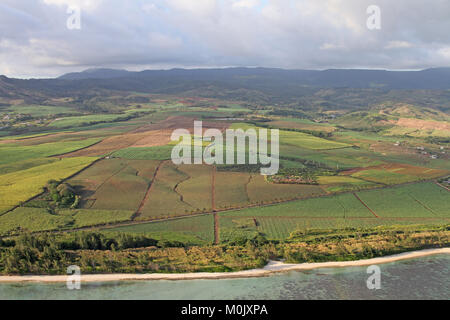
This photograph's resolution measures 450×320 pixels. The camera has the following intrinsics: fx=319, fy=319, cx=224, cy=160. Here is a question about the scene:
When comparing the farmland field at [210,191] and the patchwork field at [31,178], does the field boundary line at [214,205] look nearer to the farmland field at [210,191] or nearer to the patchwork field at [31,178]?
the farmland field at [210,191]

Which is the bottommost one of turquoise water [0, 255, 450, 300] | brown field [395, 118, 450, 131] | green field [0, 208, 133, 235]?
turquoise water [0, 255, 450, 300]

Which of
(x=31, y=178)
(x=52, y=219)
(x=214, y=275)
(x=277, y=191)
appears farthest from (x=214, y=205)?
(x=31, y=178)

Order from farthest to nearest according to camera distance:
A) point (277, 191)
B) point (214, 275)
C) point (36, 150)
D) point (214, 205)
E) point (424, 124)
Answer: point (424, 124) → point (36, 150) → point (277, 191) → point (214, 205) → point (214, 275)

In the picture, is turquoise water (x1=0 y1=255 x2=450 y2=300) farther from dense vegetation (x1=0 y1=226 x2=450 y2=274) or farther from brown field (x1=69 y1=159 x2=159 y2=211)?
brown field (x1=69 y1=159 x2=159 y2=211)

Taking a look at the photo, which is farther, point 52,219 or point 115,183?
point 115,183

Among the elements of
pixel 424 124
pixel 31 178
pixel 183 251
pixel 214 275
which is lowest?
pixel 214 275

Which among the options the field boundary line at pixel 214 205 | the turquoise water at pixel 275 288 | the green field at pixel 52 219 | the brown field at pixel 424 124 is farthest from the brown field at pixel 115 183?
the brown field at pixel 424 124

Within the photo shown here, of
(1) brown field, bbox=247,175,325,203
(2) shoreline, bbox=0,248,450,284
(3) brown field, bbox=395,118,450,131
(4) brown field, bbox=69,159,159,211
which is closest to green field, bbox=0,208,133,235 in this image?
(4) brown field, bbox=69,159,159,211

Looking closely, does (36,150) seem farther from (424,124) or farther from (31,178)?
(424,124)
